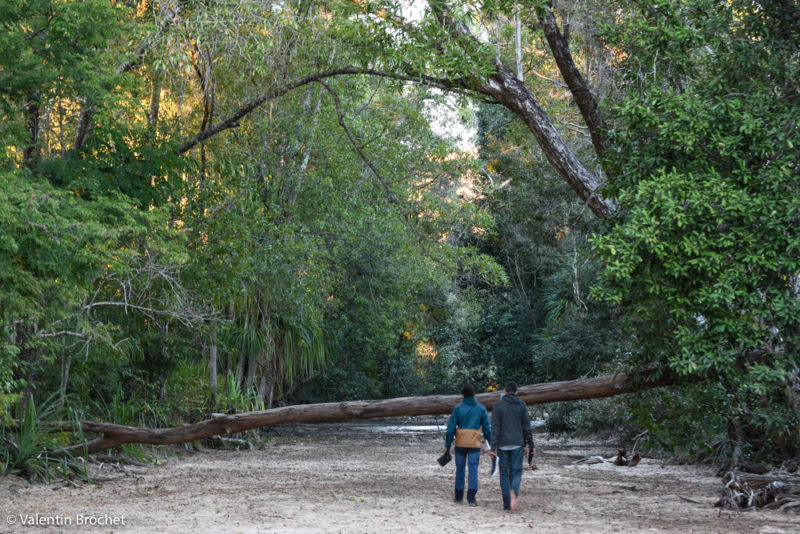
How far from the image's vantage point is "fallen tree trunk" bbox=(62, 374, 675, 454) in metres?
10.3

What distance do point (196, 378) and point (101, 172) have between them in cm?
791

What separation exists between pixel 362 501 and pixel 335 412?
216cm

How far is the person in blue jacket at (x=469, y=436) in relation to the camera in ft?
29.6

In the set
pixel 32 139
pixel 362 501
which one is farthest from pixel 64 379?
pixel 362 501

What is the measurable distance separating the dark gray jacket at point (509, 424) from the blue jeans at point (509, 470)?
0.10 meters

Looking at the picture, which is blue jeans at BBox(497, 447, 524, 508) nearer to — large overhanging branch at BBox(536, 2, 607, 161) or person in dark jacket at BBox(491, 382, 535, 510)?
person in dark jacket at BBox(491, 382, 535, 510)

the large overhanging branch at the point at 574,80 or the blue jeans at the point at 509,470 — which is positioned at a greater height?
the large overhanging branch at the point at 574,80

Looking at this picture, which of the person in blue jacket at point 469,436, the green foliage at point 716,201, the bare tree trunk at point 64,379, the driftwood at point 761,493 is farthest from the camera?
the bare tree trunk at point 64,379

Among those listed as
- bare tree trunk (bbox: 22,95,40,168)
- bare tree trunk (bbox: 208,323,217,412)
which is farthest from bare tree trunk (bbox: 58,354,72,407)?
bare tree trunk (bbox: 208,323,217,412)

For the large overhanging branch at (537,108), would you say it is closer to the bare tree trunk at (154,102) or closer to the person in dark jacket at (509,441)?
the person in dark jacket at (509,441)

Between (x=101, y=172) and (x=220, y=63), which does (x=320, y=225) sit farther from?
(x=101, y=172)

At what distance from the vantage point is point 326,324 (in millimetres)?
21938

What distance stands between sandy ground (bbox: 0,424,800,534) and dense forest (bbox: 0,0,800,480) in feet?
3.37

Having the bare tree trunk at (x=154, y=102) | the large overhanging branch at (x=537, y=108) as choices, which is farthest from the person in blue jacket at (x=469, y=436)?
the bare tree trunk at (x=154, y=102)
